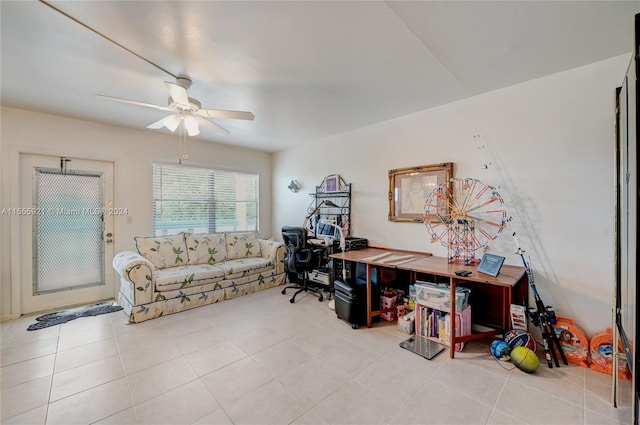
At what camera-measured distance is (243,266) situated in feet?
12.9

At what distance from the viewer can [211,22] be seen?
5.50ft

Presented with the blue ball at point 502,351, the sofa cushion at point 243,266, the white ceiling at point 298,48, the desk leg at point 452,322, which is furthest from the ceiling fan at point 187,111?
the blue ball at point 502,351

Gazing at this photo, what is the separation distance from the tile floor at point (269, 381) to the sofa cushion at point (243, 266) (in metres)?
1.06

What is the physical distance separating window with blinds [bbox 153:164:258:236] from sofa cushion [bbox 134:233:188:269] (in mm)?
468

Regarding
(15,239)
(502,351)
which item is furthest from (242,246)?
(502,351)

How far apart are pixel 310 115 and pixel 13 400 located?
3.58 meters

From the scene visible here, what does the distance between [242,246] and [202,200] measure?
1116mm

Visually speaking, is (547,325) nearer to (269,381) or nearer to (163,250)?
(269,381)

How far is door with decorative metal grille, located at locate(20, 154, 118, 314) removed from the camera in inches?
127

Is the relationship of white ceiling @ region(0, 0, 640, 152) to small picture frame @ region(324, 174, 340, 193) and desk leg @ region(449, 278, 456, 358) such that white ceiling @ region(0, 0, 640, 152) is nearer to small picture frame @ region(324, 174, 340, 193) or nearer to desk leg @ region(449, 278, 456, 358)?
small picture frame @ region(324, 174, 340, 193)

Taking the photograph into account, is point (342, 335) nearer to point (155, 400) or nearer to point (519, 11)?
point (155, 400)

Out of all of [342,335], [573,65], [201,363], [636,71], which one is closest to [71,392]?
[201,363]

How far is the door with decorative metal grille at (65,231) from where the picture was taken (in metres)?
3.22

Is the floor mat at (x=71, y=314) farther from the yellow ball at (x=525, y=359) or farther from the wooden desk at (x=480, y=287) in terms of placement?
the yellow ball at (x=525, y=359)
